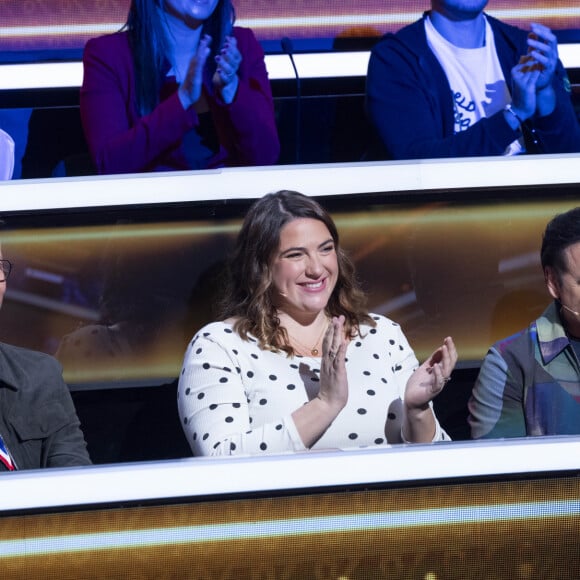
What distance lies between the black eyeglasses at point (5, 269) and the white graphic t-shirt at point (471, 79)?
37.7 inches

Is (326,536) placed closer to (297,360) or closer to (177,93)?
(297,360)

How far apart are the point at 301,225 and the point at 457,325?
376 mm

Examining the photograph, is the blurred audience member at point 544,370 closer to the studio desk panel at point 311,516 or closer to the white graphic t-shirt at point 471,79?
the studio desk panel at point 311,516

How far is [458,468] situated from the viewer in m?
1.50

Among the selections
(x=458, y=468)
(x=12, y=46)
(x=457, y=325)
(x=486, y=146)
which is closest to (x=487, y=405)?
(x=457, y=325)

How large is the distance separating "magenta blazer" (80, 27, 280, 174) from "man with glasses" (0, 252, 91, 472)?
0.54 metres

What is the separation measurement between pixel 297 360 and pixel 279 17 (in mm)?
962

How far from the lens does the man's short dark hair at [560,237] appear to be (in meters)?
1.83

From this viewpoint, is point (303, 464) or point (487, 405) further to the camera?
point (487, 405)

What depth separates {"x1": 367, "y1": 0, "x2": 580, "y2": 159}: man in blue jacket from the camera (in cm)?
213

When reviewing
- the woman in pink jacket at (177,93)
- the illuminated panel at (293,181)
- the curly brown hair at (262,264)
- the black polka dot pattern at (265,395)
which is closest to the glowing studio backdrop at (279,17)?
the woman in pink jacket at (177,93)

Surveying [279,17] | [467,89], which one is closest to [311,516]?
[467,89]

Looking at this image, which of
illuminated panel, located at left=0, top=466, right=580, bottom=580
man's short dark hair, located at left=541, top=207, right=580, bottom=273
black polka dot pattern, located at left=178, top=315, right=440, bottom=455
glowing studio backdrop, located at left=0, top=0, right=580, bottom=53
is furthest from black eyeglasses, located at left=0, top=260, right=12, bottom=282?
man's short dark hair, located at left=541, top=207, right=580, bottom=273

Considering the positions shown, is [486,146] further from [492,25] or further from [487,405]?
[487,405]
